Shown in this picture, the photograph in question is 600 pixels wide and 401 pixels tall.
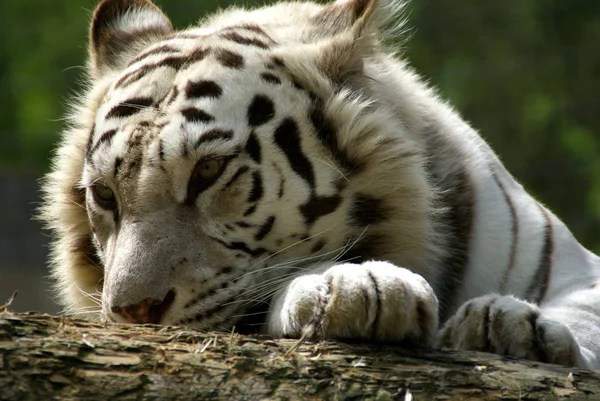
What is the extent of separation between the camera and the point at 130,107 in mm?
2607

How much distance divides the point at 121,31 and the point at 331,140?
99cm

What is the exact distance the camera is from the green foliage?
877cm

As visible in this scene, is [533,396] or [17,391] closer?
[17,391]

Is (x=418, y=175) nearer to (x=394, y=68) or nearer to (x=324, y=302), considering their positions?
(x=394, y=68)

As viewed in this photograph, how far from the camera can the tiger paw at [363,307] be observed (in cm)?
197

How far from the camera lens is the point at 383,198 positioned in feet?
8.50

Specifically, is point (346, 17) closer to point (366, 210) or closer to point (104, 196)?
point (366, 210)

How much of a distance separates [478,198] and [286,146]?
0.70m

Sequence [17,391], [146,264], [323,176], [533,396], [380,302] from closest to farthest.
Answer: [17,391]
[533,396]
[380,302]
[146,264]
[323,176]

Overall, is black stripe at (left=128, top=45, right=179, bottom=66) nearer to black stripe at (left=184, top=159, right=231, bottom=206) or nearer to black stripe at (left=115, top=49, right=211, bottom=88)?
black stripe at (left=115, top=49, right=211, bottom=88)

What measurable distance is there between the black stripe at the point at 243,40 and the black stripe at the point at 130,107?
36cm

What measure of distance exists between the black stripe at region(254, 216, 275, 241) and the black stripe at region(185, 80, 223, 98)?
1.24 feet

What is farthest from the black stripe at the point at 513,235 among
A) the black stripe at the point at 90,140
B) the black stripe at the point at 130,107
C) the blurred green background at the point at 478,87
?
the blurred green background at the point at 478,87

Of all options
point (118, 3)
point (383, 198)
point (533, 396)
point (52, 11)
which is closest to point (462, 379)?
point (533, 396)
